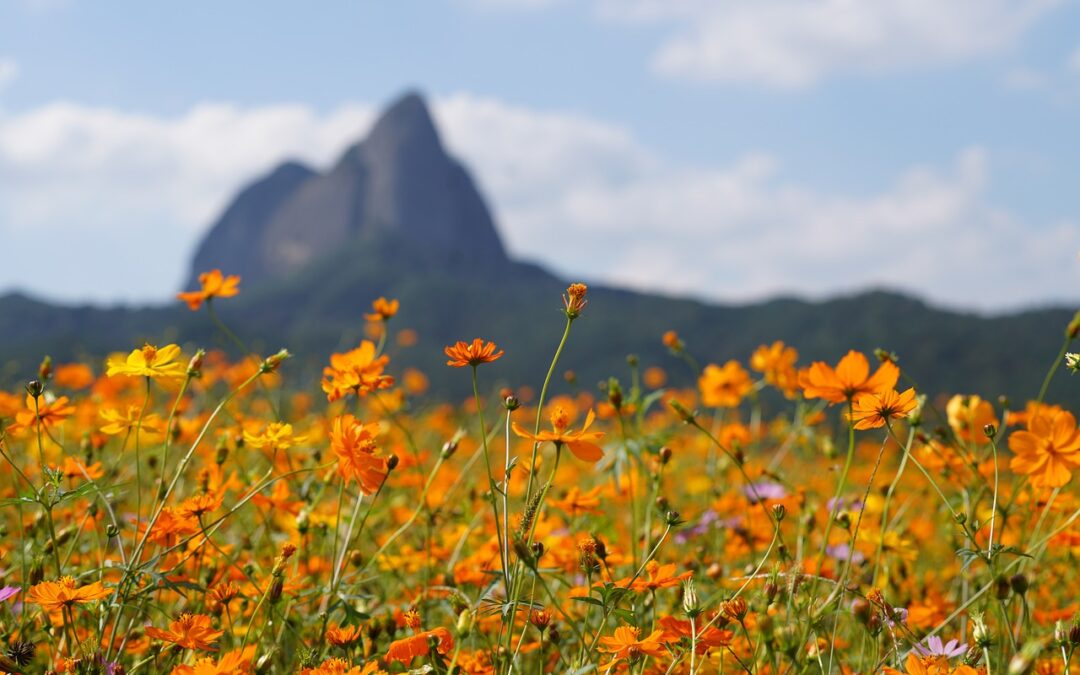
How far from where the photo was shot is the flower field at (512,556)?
118 centimetres

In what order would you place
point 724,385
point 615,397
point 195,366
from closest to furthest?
point 195,366 → point 615,397 → point 724,385

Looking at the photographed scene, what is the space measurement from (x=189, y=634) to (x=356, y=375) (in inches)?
20.4

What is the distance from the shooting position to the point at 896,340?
20875mm

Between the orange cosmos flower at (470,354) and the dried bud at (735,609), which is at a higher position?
the orange cosmos flower at (470,354)

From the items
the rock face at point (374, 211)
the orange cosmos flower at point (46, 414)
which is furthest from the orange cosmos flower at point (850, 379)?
the rock face at point (374, 211)

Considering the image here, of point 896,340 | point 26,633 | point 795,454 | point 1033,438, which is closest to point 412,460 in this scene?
point 26,633

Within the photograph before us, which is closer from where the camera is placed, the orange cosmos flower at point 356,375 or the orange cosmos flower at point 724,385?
the orange cosmos flower at point 356,375

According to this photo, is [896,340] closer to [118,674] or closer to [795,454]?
[795,454]

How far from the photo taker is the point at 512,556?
1599mm

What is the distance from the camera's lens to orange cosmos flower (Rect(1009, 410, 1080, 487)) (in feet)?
3.82

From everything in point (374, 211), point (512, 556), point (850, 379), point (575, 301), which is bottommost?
point (512, 556)

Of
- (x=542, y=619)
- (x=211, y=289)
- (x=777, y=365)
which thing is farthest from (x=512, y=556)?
(x=777, y=365)

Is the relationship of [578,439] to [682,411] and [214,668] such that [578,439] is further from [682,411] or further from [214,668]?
[214,668]

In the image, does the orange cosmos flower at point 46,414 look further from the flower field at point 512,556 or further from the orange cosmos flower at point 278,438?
the orange cosmos flower at point 278,438
